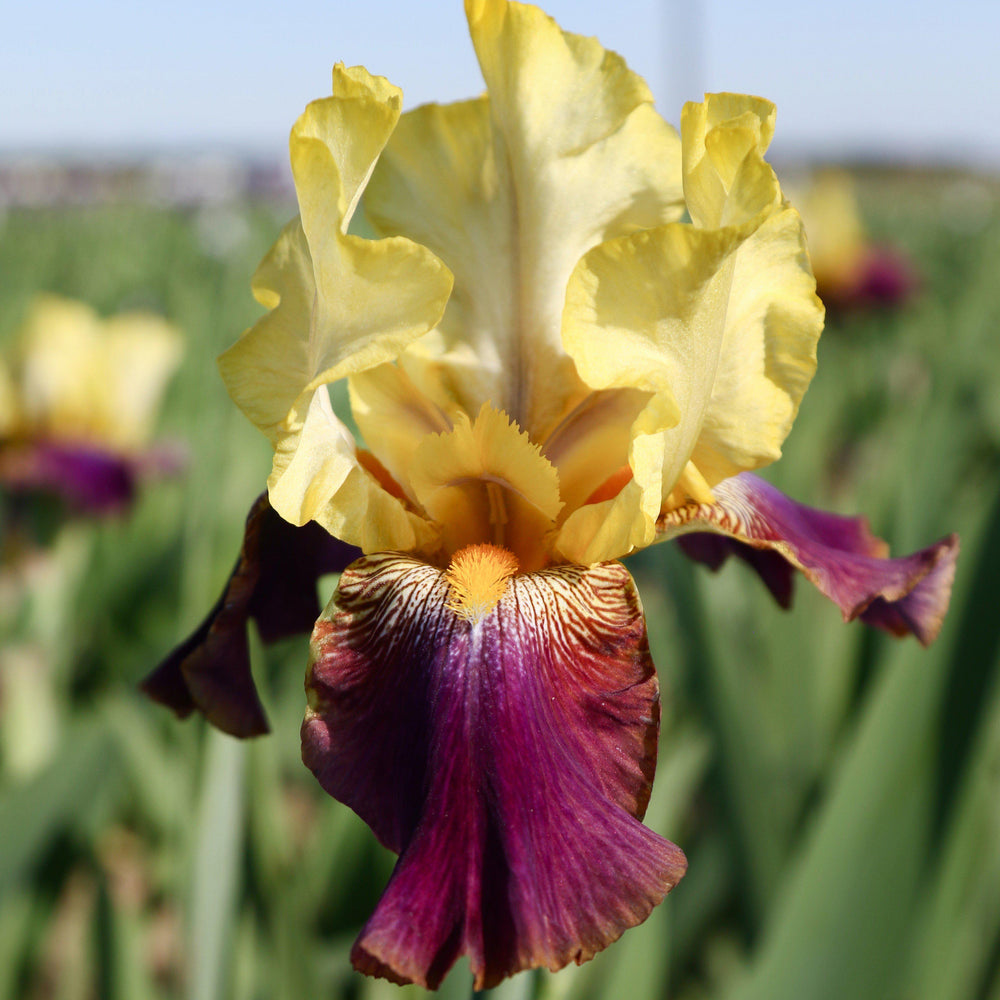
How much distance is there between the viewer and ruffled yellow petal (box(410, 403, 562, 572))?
794 millimetres

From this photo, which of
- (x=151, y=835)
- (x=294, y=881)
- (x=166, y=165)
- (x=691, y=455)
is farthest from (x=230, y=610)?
(x=166, y=165)

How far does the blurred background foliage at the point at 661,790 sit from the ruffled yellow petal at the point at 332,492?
0.34 feet

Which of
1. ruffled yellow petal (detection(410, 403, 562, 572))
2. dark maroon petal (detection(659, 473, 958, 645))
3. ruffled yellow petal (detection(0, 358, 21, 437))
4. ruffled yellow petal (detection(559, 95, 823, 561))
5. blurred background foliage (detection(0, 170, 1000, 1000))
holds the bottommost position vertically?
blurred background foliage (detection(0, 170, 1000, 1000))

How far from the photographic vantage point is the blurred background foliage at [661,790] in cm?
108

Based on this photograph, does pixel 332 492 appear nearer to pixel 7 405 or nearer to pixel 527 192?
pixel 527 192

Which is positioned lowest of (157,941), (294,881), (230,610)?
(157,941)

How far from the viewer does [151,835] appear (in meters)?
2.19

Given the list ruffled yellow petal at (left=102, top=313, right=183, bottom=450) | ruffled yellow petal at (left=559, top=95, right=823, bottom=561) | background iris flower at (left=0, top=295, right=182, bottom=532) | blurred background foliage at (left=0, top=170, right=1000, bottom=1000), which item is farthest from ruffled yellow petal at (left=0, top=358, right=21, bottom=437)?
ruffled yellow petal at (left=559, top=95, right=823, bottom=561)

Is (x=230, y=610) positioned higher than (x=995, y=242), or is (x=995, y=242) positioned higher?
(x=230, y=610)

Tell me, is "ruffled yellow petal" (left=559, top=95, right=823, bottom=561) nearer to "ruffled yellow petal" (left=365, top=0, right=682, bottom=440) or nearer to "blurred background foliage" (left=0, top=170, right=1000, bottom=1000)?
"ruffled yellow petal" (left=365, top=0, right=682, bottom=440)

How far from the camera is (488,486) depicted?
84cm

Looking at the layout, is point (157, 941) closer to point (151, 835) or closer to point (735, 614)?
point (151, 835)

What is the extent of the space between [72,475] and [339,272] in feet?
6.10

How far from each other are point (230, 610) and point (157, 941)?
1.78m
